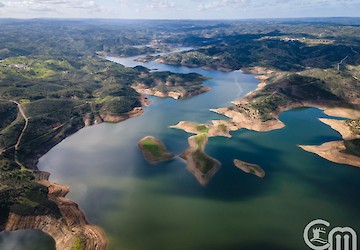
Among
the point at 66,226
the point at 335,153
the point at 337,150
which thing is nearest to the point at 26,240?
the point at 66,226

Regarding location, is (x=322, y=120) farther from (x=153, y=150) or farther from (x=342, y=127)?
(x=153, y=150)

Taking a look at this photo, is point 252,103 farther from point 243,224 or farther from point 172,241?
point 172,241

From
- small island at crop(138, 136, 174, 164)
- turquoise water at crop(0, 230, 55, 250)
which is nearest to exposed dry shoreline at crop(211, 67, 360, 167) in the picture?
small island at crop(138, 136, 174, 164)

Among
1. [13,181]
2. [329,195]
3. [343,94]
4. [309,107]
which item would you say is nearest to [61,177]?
[13,181]

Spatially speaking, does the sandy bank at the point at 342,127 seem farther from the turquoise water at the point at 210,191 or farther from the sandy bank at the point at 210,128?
the sandy bank at the point at 210,128

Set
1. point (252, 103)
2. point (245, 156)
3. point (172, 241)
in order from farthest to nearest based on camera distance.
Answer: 1. point (252, 103)
2. point (245, 156)
3. point (172, 241)
